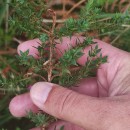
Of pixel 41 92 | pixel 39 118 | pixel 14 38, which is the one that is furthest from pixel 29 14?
pixel 14 38

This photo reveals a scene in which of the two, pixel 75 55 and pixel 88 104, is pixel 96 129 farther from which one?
pixel 75 55

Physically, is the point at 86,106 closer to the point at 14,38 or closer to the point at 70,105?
the point at 70,105

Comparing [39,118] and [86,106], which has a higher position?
[86,106]

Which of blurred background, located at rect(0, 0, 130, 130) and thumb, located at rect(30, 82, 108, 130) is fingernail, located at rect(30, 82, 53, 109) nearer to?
thumb, located at rect(30, 82, 108, 130)

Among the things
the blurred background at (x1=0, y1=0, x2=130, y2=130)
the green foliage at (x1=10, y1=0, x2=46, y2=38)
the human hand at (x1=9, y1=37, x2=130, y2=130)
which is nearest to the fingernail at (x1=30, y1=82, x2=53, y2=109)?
the human hand at (x1=9, y1=37, x2=130, y2=130)

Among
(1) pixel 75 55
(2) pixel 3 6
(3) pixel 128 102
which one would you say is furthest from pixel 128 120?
(2) pixel 3 6
